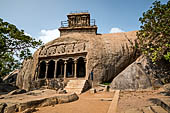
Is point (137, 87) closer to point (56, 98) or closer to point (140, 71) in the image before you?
point (140, 71)

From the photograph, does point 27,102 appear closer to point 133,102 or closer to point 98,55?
point 133,102

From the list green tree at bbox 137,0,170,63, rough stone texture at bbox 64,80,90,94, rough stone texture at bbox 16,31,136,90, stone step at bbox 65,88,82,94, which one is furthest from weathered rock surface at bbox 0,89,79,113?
rough stone texture at bbox 16,31,136,90

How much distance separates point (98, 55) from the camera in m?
16.2

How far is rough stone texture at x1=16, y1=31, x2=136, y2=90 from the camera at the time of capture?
1580 centimetres

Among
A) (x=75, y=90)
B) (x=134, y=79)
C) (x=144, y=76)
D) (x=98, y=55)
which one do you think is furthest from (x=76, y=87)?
(x=144, y=76)

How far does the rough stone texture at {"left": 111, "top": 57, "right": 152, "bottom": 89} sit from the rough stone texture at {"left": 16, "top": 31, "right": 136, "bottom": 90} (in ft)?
11.4

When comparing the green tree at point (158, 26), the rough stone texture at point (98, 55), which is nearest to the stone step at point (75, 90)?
the rough stone texture at point (98, 55)

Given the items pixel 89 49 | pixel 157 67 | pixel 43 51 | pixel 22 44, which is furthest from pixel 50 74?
pixel 157 67

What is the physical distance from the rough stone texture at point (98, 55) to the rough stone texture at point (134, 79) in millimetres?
3463

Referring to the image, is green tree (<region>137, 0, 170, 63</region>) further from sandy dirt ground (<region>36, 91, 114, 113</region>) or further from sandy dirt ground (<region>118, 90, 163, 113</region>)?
sandy dirt ground (<region>36, 91, 114, 113</region>)

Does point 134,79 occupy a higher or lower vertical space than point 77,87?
higher

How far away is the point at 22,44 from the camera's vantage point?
10.5m

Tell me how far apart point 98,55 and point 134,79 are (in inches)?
242

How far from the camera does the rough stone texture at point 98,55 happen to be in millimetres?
15805
